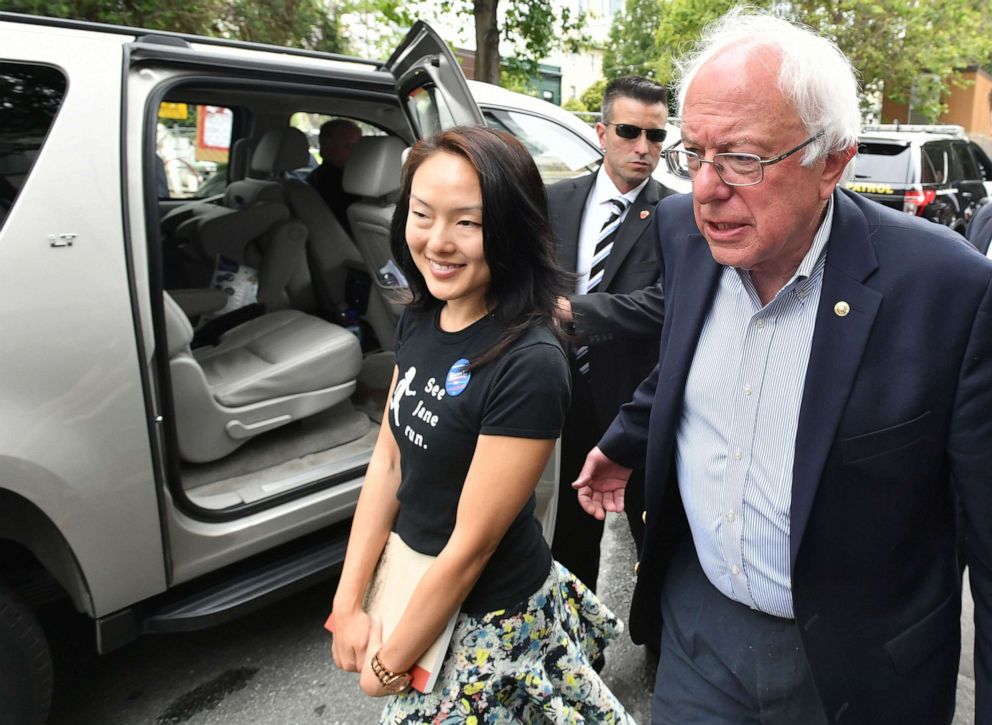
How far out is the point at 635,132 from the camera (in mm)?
2592

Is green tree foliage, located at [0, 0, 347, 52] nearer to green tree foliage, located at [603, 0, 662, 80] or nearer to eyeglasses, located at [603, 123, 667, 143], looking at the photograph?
eyeglasses, located at [603, 123, 667, 143]

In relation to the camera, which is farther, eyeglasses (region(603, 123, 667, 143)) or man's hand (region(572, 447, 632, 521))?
eyeglasses (region(603, 123, 667, 143))

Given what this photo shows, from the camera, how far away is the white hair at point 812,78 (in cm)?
118

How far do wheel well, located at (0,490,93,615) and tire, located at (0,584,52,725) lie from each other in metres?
0.12

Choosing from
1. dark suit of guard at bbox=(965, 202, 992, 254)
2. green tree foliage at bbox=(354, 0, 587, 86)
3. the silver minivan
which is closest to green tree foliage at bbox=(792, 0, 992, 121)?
green tree foliage at bbox=(354, 0, 587, 86)

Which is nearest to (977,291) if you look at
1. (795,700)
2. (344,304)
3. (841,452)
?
(841,452)

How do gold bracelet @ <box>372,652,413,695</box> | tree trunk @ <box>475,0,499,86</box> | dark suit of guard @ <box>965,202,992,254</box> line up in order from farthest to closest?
tree trunk @ <box>475,0,499,86</box> < dark suit of guard @ <box>965,202,992,254</box> < gold bracelet @ <box>372,652,413,695</box>

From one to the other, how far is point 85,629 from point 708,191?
279cm

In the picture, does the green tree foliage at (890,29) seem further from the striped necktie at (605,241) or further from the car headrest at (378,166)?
the striped necktie at (605,241)

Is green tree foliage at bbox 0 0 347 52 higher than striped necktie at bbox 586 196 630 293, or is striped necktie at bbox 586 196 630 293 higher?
green tree foliage at bbox 0 0 347 52

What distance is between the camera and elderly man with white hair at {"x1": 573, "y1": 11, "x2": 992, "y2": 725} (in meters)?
1.18

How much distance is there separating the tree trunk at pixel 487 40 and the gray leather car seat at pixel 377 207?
4.10m

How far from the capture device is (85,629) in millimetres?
2871

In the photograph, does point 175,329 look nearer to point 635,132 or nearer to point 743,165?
point 635,132
